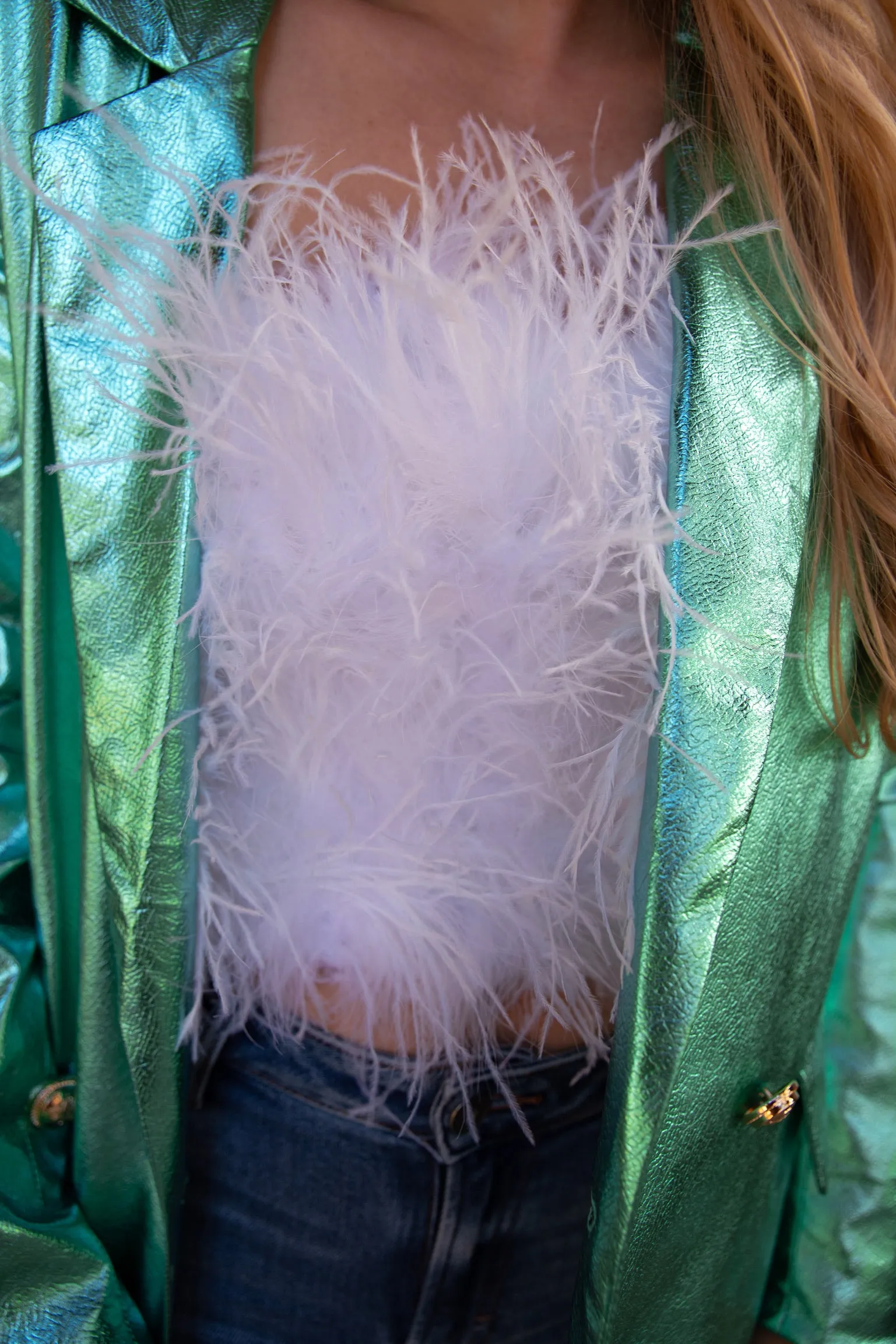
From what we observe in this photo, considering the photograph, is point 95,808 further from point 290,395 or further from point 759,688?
point 759,688

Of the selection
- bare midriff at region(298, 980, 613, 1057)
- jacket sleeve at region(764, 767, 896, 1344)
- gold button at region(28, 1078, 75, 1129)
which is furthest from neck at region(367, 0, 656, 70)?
gold button at region(28, 1078, 75, 1129)

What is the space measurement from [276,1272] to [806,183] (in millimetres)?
920

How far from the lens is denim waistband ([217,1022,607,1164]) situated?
2.23 ft

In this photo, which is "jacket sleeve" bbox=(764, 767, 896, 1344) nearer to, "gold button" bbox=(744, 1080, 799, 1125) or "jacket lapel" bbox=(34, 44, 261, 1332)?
"gold button" bbox=(744, 1080, 799, 1125)

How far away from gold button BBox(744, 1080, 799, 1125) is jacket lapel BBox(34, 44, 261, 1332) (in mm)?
411

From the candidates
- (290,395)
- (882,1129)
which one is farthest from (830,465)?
(882,1129)

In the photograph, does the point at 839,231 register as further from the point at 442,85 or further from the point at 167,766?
the point at 167,766

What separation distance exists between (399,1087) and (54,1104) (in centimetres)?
25

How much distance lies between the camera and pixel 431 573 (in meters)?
0.54

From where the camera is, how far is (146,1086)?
59 cm

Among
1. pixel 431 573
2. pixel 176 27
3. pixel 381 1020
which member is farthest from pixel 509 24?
pixel 381 1020

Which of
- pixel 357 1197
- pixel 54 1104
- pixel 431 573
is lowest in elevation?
pixel 357 1197

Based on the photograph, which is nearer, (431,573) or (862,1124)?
(431,573)

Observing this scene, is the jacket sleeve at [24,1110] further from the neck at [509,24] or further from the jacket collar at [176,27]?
the neck at [509,24]
